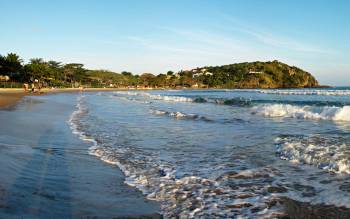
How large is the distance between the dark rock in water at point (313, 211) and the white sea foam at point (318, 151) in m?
2.13

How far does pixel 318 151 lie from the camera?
27.6 ft

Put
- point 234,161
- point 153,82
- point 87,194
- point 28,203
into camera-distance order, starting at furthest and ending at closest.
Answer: point 153,82 < point 234,161 < point 87,194 < point 28,203

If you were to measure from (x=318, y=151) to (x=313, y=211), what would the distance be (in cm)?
417

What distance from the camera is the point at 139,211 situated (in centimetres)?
468

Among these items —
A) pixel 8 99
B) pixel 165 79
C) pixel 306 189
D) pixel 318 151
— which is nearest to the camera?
pixel 306 189

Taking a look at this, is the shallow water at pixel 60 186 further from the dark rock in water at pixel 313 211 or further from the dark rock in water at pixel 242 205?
the dark rock in water at pixel 313 211

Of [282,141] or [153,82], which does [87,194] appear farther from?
[153,82]

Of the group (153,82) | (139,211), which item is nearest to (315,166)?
(139,211)

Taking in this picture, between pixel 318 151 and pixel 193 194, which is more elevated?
pixel 318 151

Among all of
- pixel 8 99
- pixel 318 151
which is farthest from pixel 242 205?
pixel 8 99

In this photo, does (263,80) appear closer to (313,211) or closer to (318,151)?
(318,151)

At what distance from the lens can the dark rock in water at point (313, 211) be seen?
4.36m

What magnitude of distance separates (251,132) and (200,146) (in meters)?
3.45

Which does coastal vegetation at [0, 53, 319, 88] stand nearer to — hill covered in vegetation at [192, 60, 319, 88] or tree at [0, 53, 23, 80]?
hill covered in vegetation at [192, 60, 319, 88]
